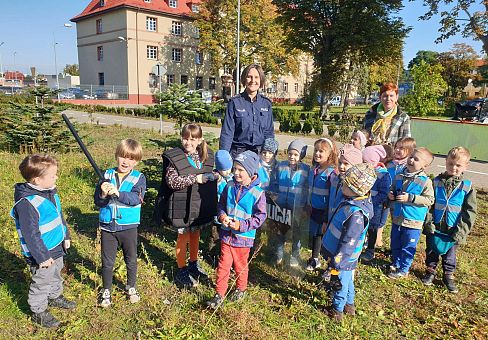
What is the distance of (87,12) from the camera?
4472 cm

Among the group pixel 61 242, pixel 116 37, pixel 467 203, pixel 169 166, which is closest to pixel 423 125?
pixel 467 203

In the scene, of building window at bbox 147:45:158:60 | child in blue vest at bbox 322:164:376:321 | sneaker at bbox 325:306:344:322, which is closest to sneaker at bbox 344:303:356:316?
sneaker at bbox 325:306:344:322

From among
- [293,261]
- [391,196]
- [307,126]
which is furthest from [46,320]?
[307,126]

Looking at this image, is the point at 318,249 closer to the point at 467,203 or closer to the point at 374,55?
the point at 467,203

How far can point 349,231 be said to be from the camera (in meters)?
3.04

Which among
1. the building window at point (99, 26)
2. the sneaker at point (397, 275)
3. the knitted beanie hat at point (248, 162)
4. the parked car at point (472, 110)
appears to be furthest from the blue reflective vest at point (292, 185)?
the building window at point (99, 26)

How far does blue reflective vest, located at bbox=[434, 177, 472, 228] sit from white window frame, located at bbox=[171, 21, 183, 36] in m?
43.5

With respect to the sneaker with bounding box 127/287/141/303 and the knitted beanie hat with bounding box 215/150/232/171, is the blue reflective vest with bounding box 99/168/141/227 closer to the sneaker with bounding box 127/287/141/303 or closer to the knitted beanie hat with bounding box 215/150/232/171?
the sneaker with bounding box 127/287/141/303

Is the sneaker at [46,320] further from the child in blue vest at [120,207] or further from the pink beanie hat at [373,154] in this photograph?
the pink beanie hat at [373,154]

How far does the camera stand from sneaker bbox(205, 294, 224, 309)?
3.32 meters

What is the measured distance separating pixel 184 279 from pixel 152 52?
136 ft

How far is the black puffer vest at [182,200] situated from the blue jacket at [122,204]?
0.40m

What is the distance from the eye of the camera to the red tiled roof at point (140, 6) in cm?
3878

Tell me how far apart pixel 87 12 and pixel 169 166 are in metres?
49.3
